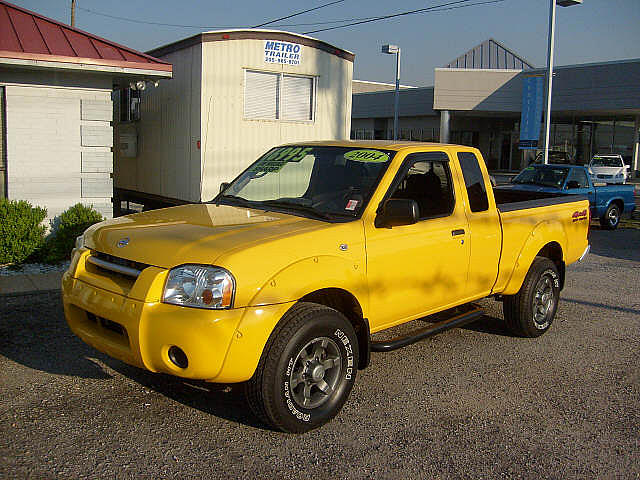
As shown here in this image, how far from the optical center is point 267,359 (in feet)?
13.2

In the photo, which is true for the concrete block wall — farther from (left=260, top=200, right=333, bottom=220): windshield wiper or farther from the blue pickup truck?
the blue pickup truck

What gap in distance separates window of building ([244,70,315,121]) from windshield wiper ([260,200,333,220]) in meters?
7.87

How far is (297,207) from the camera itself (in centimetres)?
515

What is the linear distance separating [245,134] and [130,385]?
8.50 m

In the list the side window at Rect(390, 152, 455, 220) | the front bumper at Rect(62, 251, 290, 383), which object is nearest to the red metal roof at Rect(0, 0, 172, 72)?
A: the side window at Rect(390, 152, 455, 220)

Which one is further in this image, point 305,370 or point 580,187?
point 580,187

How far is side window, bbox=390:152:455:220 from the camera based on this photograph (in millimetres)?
5590

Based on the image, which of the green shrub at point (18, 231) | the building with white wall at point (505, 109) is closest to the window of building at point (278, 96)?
the green shrub at point (18, 231)

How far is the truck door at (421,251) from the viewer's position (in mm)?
4836

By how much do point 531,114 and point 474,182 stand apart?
64.7 ft

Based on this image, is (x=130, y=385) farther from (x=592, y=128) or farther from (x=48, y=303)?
(x=592, y=128)

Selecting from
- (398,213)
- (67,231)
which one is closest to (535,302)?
(398,213)

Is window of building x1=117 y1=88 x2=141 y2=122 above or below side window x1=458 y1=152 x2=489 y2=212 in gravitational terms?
above

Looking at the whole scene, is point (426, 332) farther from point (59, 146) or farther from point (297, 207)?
point (59, 146)
